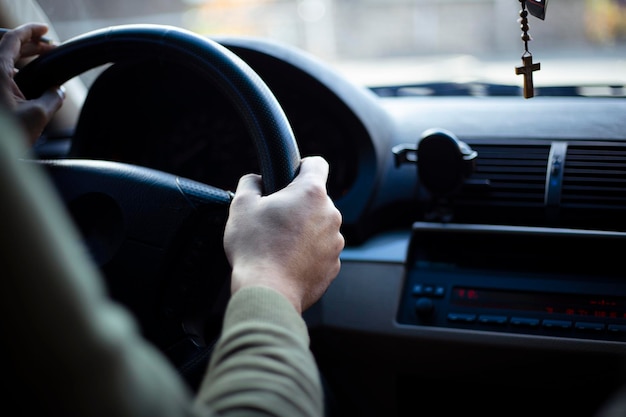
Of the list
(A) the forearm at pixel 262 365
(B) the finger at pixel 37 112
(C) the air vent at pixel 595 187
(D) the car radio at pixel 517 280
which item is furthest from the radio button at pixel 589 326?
(B) the finger at pixel 37 112

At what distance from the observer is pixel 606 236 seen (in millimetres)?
1640

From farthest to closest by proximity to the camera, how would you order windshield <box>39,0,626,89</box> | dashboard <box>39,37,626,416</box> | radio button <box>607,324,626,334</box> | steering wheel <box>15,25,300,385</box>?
1. windshield <box>39,0,626,89</box>
2. dashboard <box>39,37,626,416</box>
3. radio button <box>607,324,626,334</box>
4. steering wheel <box>15,25,300,385</box>

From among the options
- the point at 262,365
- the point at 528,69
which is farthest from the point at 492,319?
the point at 262,365

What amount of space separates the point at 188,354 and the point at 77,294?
2.59 feet

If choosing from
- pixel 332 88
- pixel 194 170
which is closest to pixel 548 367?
pixel 332 88

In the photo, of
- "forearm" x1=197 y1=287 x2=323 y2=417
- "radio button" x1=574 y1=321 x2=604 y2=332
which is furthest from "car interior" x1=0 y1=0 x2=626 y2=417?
"forearm" x1=197 y1=287 x2=323 y2=417

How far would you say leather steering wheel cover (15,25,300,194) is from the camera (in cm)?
111

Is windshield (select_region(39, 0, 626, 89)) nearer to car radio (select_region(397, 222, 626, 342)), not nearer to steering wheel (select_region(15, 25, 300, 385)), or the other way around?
steering wheel (select_region(15, 25, 300, 385))

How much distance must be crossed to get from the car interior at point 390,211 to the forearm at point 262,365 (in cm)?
45

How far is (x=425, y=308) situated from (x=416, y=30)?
8130 mm

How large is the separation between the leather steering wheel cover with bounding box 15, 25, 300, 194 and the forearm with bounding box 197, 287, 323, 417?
Answer: 0.34 m

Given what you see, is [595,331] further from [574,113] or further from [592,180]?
[574,113]

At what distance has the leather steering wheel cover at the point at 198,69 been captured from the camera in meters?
1.11

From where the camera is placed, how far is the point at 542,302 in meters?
1.63
